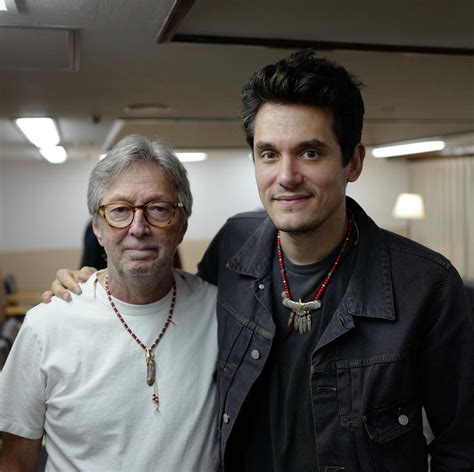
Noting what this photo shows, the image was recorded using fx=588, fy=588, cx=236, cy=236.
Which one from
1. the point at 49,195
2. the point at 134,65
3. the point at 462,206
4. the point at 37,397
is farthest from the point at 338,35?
the point at 49,195

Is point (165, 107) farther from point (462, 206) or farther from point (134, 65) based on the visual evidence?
point (462, 206)

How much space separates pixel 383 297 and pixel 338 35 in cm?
88

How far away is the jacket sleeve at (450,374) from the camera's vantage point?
1358mm

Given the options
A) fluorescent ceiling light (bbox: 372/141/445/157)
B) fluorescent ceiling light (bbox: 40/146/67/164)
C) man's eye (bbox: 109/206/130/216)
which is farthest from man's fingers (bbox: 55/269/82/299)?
fluorescent ceiling light (bbox: 372/141/445/157)

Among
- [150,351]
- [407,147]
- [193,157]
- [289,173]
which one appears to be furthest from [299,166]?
[193,157]

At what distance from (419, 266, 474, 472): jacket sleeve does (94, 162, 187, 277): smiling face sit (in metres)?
0.66

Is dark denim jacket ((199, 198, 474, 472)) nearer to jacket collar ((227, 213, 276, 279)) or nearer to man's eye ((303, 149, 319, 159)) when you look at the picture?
jacket collar ((227, 213, 276, 279))

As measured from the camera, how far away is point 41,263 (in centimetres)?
789

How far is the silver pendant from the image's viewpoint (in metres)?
1.46

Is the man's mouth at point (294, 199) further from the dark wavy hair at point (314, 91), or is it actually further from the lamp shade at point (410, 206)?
the lamp shade at point (410, 206)

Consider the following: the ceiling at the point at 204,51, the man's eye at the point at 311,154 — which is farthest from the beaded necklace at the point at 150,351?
the ceiling at the point at 204,51

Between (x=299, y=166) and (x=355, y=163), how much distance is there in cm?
22

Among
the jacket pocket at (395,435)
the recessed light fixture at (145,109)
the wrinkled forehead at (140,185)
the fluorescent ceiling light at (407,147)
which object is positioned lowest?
the jacket pocket at (395,435)

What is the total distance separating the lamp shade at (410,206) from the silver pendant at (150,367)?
6.30 metres
